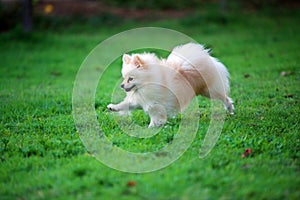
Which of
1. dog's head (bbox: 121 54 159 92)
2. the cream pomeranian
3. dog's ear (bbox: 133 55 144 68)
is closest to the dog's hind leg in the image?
the cream pomeranian

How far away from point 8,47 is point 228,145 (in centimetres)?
972

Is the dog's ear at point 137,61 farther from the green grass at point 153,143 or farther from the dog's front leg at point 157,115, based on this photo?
the green grass at point 153,143

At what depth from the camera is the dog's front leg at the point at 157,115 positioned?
5574 millimetres

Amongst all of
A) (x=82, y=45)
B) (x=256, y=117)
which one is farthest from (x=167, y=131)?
(x=82, y=45)

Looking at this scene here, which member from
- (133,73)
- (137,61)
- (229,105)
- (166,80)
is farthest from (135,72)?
(229,105)

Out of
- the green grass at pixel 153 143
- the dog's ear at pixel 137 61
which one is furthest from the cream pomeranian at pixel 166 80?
the green grass at pixel 153 143

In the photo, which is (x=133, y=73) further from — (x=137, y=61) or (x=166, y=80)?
(x=166, y=80)

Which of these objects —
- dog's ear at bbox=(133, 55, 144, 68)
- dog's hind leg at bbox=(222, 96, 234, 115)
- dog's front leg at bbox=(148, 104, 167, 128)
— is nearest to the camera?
dog's ear at bbox=(133, 55, 144, 68)

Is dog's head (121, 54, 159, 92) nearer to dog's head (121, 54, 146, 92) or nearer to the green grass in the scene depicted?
dog's head (121, 54, 146, 92)

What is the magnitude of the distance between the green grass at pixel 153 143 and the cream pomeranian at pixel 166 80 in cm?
27

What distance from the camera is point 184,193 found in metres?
3.72

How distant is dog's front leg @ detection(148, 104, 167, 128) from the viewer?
5574 millimetres

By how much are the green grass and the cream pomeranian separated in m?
0.27

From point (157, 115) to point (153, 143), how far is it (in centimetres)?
69
